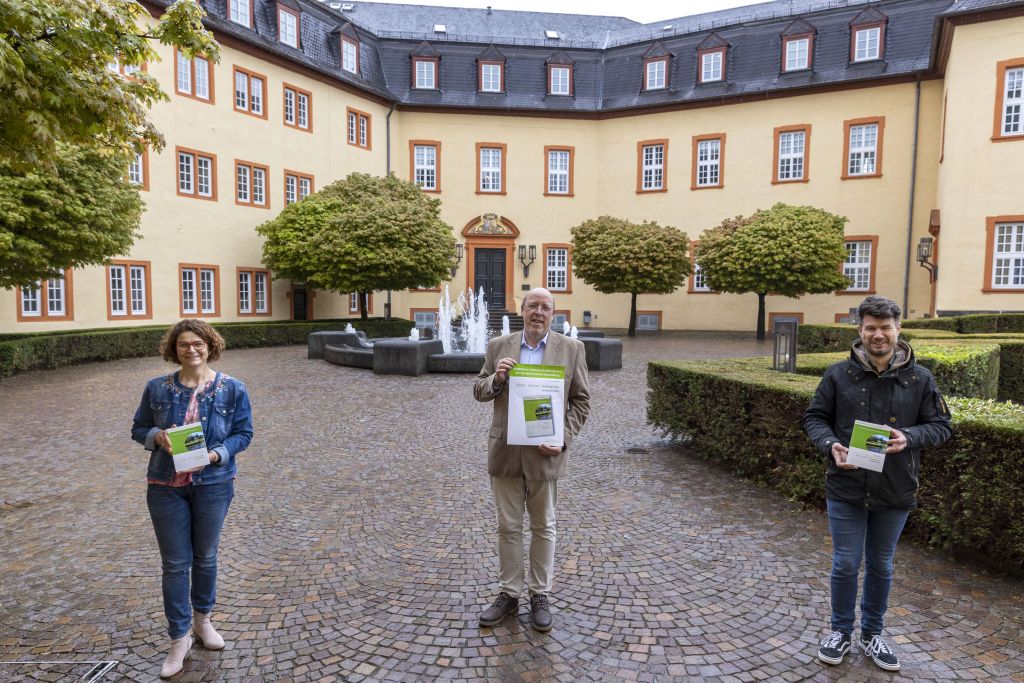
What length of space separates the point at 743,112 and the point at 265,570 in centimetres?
2797

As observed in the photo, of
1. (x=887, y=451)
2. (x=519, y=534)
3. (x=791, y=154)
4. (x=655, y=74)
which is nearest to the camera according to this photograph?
(x=887, y=451)

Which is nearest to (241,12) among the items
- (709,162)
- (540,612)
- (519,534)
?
(709,162)

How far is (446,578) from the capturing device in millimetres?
4410

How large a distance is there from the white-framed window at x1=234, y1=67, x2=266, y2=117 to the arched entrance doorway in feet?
32.9

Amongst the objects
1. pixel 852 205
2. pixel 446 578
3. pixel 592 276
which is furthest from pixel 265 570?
pixel 852 205

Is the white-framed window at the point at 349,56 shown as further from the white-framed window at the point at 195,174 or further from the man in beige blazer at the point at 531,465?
the man in beige blazer at the point at 531,465

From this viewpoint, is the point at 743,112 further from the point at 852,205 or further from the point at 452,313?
the point at 452,313

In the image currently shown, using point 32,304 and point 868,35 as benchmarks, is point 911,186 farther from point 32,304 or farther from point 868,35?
point 32,304

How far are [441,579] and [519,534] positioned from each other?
888mm

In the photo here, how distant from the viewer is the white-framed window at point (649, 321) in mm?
29531

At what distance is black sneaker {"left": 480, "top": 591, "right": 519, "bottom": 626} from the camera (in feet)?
12.3

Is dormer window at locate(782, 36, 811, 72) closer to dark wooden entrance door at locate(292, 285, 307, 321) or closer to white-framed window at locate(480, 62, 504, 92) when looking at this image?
white-framed window at locate(480, 62, 504, 92)

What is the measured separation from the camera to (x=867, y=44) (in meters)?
25.7

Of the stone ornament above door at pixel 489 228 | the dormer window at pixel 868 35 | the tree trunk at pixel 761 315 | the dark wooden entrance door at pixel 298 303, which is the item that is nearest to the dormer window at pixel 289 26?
the dark wooden entrance door at pixel 298 303
